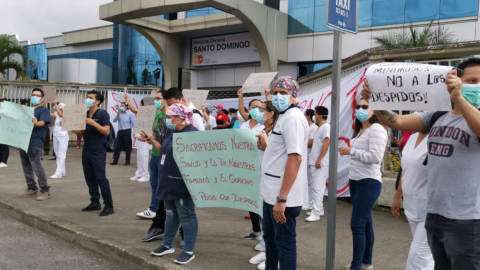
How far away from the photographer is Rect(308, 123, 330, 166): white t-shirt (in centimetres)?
716

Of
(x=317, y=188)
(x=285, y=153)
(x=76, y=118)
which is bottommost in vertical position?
(x=317, y=188)

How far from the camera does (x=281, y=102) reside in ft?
12.6

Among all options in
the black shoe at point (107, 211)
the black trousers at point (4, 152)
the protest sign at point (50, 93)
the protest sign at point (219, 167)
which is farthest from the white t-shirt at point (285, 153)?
the black trousers at point (4, 152)

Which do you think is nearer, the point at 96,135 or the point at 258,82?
the point at 96,135

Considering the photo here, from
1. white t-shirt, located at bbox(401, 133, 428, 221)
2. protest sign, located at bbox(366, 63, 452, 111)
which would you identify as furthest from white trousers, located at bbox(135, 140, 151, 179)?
protest sign, located at bbox(366, 63, 452, 111)

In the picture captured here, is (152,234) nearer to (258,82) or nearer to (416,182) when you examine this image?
(416,182)

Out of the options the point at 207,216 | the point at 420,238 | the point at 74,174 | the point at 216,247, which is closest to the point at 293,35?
the point at 74,174

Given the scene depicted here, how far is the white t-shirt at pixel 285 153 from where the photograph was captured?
3670mm

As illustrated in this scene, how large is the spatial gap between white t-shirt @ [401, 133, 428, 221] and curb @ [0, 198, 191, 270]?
7.71 ft

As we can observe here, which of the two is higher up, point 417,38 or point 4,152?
point 417,38

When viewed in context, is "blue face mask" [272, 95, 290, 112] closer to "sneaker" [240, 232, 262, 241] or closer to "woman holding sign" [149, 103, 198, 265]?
"woman holding sign" [149, 103, 198, 265]

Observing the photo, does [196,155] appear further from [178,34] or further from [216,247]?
[178,34]

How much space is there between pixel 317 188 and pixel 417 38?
9467mm

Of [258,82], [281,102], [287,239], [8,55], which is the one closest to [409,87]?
[281,102]
